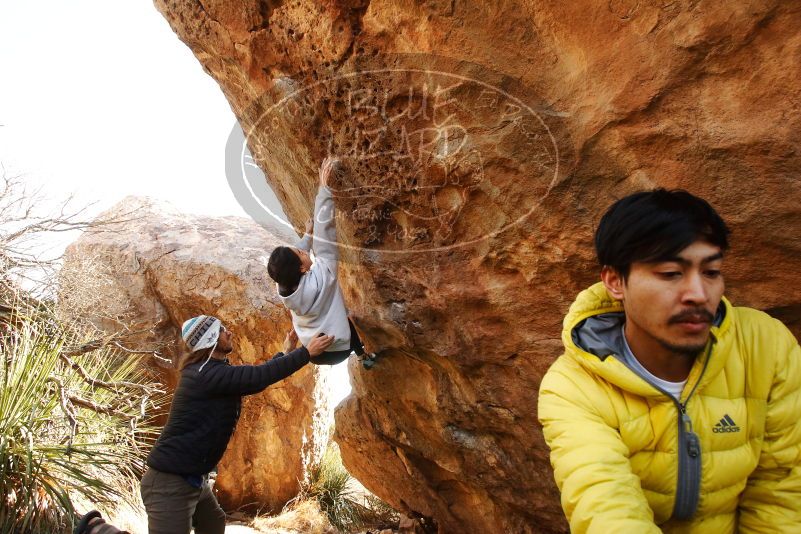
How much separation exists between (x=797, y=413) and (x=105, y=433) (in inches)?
221

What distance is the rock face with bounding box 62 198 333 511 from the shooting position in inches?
347

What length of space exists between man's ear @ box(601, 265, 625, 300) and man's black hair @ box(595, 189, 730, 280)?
5cm

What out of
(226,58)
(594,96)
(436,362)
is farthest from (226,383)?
(594,96)

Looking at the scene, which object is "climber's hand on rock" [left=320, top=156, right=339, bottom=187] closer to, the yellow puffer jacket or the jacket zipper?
the yellow puffer jacket

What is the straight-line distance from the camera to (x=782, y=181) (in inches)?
85.8

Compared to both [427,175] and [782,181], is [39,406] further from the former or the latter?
[782,181]

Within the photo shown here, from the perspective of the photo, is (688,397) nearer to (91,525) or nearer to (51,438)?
(91,525)

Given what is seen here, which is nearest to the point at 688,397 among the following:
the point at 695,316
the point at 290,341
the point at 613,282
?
the point at 695,316

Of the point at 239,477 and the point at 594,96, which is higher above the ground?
the point at 594,96

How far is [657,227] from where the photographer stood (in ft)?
5.16

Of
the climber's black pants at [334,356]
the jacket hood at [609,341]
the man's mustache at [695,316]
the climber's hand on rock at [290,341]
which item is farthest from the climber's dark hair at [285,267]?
the man's mustache at [695,316]

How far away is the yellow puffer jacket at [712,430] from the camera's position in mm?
1564

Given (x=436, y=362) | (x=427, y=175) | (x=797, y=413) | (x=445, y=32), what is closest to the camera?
(x=797, y=413)

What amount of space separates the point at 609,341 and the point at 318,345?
220 cm
